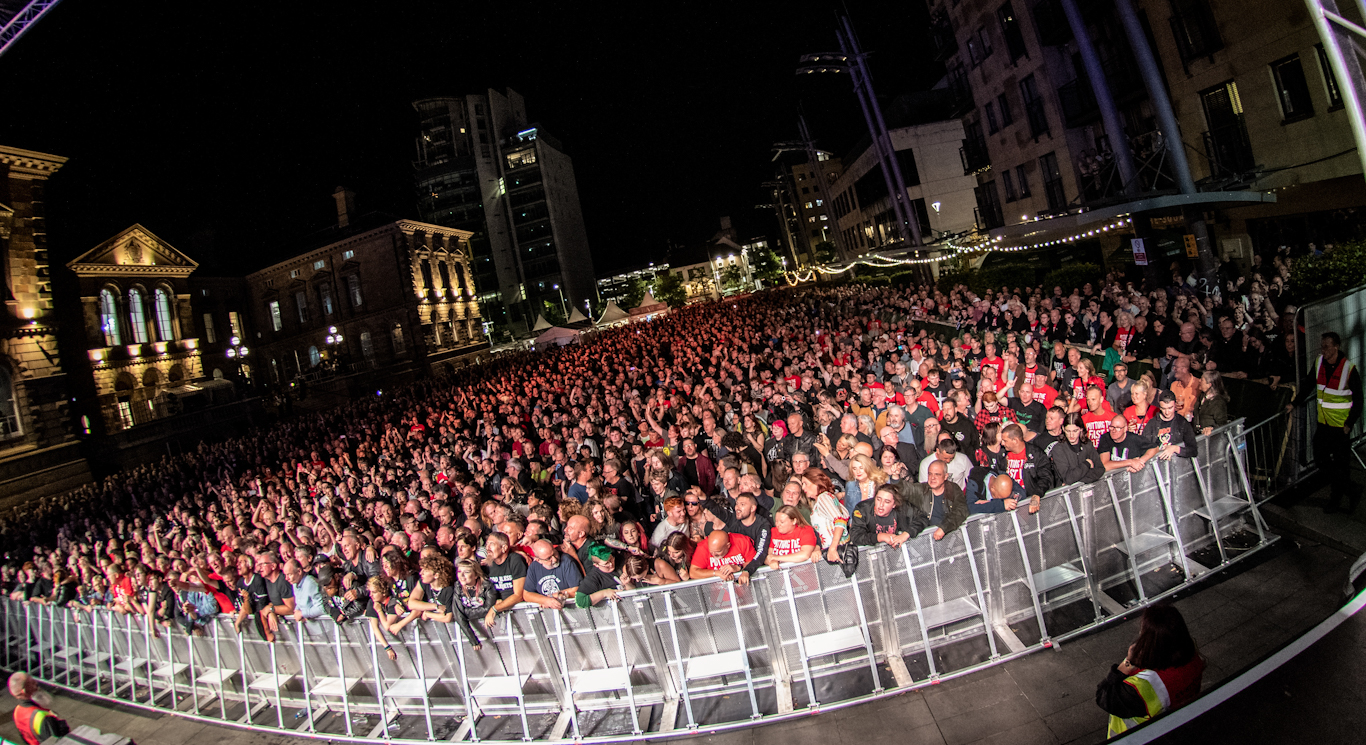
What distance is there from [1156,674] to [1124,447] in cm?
334

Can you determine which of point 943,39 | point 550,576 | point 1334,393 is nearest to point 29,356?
point 550,576

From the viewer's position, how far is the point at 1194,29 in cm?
1452

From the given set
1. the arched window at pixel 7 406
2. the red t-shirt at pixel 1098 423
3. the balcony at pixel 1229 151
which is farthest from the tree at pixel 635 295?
the red t-shirt at pixel 1098 423

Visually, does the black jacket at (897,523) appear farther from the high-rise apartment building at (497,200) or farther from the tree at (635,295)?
the tree at (635,295)

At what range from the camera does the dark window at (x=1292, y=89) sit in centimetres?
1241

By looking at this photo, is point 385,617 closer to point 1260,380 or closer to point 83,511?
point 1260,380

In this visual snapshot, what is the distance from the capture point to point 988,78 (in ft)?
79.9

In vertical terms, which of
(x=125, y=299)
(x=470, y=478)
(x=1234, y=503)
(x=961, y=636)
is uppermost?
(x=125, y=299)

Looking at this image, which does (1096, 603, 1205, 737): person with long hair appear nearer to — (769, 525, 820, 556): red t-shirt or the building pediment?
(769, 525, 820, 556): red t-shirt

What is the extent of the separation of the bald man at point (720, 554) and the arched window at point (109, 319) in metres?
43.6

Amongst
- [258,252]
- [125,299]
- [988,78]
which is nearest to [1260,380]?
[988,78]

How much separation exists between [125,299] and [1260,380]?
161 feet

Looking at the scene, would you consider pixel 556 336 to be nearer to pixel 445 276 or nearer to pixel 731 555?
pixel 445 276

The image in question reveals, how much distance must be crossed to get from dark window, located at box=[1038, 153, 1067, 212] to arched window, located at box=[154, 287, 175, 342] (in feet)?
156
